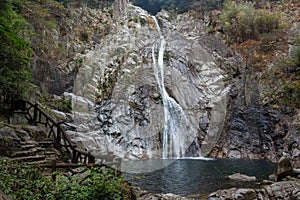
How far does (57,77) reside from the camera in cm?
1580

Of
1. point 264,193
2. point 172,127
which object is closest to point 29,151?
point 264,193

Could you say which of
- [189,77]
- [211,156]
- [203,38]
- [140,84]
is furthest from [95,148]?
[203,38]

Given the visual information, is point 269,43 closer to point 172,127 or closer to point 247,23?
point 247,23

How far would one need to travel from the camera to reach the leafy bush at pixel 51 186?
3.85 meters

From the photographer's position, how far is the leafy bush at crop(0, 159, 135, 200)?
3852 mm

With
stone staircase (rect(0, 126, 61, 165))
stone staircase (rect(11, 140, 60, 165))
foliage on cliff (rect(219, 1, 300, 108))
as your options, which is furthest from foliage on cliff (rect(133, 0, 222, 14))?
stone staircase (rect(0, 126, 61, 165))

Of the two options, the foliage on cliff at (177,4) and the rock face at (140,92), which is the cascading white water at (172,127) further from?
the foliage on cliff at (177,4)

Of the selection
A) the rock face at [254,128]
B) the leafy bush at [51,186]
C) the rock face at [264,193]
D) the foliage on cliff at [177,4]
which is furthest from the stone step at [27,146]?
the foliage on cliff at [177,4]

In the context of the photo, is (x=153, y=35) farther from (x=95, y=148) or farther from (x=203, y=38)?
(x=95, y=148)

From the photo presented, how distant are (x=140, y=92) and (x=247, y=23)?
12.0 metres

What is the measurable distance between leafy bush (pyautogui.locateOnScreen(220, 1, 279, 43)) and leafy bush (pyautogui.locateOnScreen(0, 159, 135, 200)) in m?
21.4

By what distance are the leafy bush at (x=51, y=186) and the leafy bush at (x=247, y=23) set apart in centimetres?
2139

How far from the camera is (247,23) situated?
22.9 metres

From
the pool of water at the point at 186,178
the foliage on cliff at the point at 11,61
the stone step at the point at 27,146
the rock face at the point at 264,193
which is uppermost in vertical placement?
the foliage on cliff at the point at 11,61
